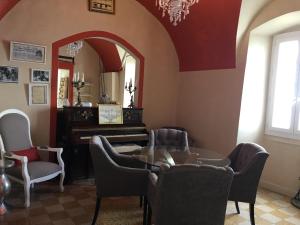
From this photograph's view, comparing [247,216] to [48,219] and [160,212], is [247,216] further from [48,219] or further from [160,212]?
[48,219]

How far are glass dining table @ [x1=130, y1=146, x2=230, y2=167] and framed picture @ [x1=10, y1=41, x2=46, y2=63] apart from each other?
2.06 metres

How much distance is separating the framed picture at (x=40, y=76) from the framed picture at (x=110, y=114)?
88 centimetres

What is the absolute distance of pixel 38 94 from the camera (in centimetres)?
407

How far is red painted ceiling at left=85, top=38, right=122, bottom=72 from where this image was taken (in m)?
6.79

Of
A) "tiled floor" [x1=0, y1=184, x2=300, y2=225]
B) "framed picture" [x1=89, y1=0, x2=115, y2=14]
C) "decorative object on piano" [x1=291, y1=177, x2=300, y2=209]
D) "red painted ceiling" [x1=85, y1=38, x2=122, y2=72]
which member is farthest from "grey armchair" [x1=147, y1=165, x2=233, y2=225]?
"red painted ceiling" [x1=85, y1=38, x2=122, y2=72]

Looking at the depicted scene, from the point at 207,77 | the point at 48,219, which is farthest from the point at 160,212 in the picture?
the point at 207,77

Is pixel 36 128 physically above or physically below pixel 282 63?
below

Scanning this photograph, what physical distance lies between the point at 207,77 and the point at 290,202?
231 centimetres

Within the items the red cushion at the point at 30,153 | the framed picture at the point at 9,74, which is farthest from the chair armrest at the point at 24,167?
the framed picture at the point at 9,74

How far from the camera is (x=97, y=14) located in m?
4.45

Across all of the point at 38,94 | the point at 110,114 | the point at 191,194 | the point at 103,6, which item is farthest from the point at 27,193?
the point at 103,6

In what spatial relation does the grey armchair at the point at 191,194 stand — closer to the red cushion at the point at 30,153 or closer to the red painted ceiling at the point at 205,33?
the red cushion at the point at 30,153

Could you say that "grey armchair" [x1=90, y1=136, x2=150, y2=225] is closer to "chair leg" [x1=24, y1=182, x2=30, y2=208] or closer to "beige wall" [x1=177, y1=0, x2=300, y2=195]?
"chair leg" [x1=24, y1=182, x2=30, y2=208]

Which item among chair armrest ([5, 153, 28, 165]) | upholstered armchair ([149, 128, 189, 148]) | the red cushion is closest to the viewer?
chair armrest ([5, 153, 28, 165])
